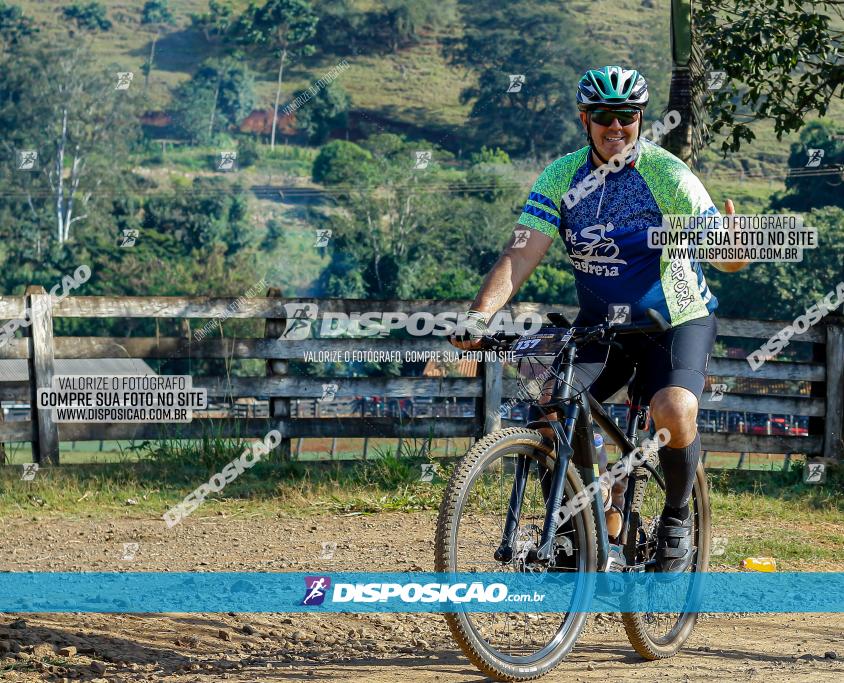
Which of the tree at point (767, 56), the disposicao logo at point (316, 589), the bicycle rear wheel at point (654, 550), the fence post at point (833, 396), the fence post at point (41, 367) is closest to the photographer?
the bicycle rear wheel at point (654, 550)

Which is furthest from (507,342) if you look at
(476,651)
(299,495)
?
(299,495)

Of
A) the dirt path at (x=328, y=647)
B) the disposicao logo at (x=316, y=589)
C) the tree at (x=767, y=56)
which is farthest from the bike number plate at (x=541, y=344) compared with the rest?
the tree at (x=767, y=56)

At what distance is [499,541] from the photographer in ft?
15.0

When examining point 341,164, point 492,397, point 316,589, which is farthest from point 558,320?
point 341,164

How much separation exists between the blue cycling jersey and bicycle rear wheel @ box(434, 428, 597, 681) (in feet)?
2.43

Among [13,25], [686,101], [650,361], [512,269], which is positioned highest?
[13,25]

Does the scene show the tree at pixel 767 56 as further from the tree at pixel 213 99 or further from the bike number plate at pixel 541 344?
the tree at pixel 213 99

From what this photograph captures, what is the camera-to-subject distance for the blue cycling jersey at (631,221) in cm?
478

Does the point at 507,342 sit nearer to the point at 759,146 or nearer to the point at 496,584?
the point at 496,584

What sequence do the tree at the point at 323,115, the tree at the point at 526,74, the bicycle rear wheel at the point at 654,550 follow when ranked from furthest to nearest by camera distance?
the tree at the point at 323,115
the tree at the point at 526,74
the bicycle rear wheel at the point at 654,550

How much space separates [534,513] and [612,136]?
1.53 metres

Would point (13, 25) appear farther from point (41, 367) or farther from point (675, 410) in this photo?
point (675, 410)

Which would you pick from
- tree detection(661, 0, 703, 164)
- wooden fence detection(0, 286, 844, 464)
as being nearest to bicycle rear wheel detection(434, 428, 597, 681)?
wooden fence detection(0, 286, 844, 464)

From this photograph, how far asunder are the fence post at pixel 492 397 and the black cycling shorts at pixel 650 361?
5.06 m
